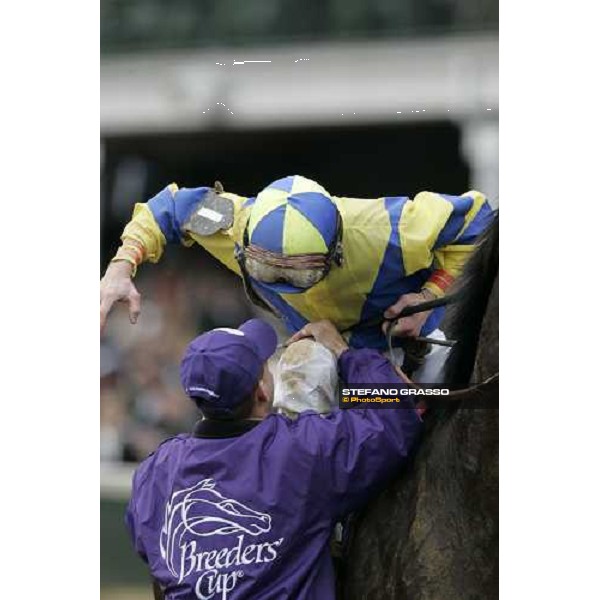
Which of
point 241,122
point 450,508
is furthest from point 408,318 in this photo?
point 241,122

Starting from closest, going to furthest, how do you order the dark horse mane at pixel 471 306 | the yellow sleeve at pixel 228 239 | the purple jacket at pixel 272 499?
the purple jacket at pixel 272 499 < the dark horse mane at pixel 471 306 < the yellow sleeve at pixel 228 239

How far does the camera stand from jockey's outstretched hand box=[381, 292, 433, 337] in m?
2.89

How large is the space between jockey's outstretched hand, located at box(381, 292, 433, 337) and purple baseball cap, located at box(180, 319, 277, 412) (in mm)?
363

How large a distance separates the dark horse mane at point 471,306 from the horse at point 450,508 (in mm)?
11

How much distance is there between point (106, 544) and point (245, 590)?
654 mm

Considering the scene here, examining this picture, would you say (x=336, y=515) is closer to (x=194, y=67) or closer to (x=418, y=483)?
(x=418, y=483)

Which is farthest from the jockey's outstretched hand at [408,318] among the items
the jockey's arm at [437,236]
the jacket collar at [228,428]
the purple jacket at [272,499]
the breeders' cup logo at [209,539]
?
the breeders' cup logo at [209,539]

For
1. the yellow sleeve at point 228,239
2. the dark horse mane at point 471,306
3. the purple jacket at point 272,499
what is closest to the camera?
the purple jacket at point 272,499

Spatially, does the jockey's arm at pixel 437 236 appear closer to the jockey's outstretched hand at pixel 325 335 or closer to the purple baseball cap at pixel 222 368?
the jockey's outstretched hand at pixel 325 335

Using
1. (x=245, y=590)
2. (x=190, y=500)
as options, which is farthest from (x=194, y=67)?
(x=245, y=590)

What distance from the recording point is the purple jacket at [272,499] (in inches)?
104

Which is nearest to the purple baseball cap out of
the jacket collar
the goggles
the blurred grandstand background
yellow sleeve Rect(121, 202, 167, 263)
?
the jacket collar

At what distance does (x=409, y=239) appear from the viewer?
113 inches

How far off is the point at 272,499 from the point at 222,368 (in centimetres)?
33
